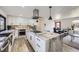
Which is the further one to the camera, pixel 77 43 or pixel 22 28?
pixel 22 28

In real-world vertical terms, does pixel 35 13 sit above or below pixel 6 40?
above

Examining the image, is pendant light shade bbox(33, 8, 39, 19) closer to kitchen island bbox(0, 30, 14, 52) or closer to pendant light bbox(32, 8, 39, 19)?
pendant light bbox(32, 8, 39, 19)

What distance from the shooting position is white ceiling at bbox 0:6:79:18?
4.39ft

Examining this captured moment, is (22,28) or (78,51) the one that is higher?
(22,28)

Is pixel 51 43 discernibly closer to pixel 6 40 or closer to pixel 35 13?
pixel 35 13

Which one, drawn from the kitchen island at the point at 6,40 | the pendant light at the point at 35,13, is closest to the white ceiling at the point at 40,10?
the pendant light at the point at 35,13

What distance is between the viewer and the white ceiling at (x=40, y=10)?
1.34 meters

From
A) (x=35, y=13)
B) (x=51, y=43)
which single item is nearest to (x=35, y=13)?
(x=35, y=13)

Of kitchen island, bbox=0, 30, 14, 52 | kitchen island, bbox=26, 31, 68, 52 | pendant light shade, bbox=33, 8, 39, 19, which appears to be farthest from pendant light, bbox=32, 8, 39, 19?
kitchen island, bbox=0, 30, 14, 52

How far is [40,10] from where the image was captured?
1.41 meters
